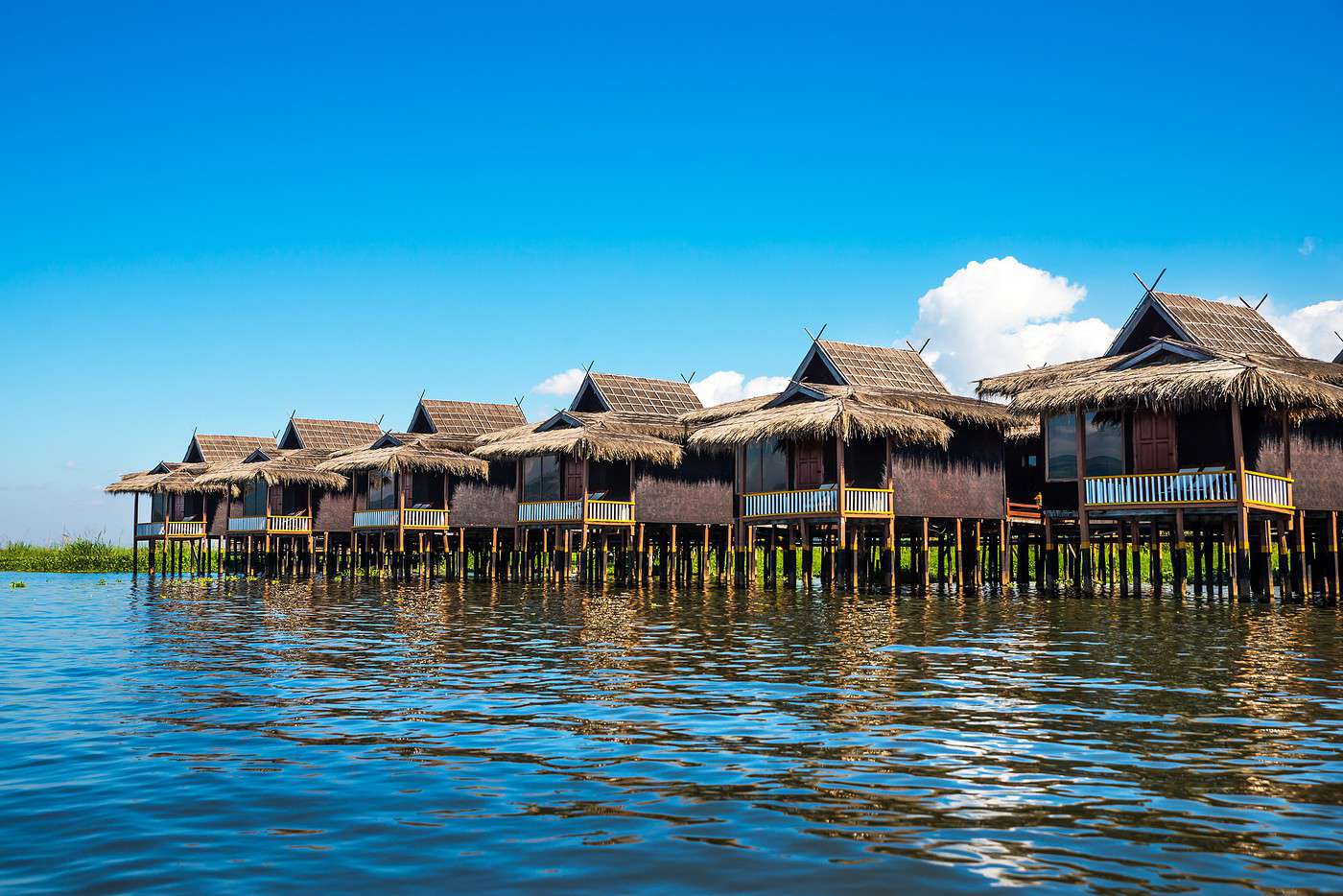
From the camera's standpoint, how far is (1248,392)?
22234mm

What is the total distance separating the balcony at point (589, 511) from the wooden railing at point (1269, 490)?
17075 mm

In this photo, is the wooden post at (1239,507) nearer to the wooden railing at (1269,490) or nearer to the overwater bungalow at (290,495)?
the wooden railing at (1269,490)

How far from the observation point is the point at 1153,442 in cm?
2539

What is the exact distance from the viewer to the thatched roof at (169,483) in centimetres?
4669

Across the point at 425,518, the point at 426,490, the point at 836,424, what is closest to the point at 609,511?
the point at 425,518

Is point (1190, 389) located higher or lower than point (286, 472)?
higher

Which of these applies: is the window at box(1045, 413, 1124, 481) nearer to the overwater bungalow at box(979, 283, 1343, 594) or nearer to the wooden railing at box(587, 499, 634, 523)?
the overwater bungalow at box(979, 283, 1343, 594)

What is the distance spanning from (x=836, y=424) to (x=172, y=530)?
1372 inches

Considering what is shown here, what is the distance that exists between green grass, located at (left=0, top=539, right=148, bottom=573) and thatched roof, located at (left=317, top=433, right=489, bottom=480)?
21665 mm

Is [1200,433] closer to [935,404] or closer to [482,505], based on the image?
[935,404]

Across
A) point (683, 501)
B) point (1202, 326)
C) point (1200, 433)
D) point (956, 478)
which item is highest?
point (1202, 326)

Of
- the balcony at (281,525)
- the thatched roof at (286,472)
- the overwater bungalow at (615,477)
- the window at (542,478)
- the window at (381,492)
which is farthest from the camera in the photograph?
the balcony at (281,525)

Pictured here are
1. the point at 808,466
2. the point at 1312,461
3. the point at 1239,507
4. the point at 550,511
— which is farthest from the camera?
the point at 550,511

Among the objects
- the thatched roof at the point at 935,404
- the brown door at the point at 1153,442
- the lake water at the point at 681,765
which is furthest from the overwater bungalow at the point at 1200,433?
the lake water at the point at 681,765
